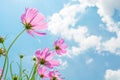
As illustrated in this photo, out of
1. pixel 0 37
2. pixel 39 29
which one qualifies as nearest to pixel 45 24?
pixel 39 29

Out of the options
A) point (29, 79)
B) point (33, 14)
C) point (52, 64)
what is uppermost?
point (33, 14)

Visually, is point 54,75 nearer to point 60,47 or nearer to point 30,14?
point 60,47

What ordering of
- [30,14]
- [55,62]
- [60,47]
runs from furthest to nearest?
[60,47]
[55,62]
[30,14]

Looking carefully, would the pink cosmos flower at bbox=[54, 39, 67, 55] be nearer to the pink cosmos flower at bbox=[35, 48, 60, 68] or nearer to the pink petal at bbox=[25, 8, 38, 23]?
the pink cosmos flower at bbox=[35, 48, 60, 68]

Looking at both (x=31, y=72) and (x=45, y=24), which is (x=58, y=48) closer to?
(x=31, y=72)

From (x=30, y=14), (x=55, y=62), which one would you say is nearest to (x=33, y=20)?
(x=30, y=14)

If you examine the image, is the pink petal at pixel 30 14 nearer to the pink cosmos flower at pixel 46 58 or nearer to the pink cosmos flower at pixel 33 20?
the pink cosmos flower at pixel 33 20

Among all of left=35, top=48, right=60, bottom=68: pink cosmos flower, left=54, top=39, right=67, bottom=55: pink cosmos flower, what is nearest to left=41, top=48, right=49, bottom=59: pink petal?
left=35, top=48, right=60, bottom=68: pink cosmos flower
